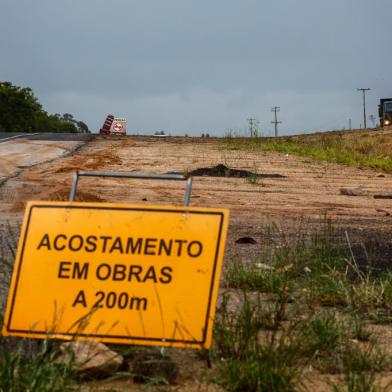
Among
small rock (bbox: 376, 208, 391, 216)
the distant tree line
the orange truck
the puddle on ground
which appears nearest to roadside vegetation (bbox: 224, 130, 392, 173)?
the puddle on ground

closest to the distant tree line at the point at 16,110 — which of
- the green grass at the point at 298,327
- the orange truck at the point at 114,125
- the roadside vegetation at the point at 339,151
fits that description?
the orange truck at the point at 114,125

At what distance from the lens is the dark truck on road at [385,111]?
48.8m

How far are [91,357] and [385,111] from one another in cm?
4771

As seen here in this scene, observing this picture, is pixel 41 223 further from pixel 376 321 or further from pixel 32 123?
pixel 32 123

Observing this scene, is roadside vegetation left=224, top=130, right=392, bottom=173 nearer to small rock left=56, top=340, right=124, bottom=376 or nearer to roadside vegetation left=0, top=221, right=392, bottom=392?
roadside vegetation left=0, top=221, right=392, bottom=392

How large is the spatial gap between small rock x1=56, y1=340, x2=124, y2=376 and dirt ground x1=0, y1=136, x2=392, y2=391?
0.08m

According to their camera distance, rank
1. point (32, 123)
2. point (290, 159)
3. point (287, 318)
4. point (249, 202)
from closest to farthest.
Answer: point (287, 318)
point (249, 202)
point (290, 159)
point (32, 123)

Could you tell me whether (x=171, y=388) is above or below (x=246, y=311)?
below

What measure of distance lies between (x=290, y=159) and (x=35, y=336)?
1859 cm

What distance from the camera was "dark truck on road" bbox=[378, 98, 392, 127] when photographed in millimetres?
48750

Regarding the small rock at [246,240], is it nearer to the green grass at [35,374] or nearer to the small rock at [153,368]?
the small rock at [153,368]

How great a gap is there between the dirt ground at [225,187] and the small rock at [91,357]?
0.08 m

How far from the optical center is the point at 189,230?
11.1 ft

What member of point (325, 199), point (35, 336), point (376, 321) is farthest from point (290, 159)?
point (35, 336)
